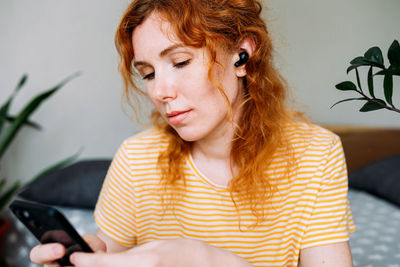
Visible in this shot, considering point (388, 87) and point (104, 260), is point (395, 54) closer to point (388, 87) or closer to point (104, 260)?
point (388, 87)

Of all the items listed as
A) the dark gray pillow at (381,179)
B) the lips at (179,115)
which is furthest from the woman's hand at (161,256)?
the dark gray pillow at (381,179)

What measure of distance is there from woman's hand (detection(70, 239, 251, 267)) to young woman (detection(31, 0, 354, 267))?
0.19 metres

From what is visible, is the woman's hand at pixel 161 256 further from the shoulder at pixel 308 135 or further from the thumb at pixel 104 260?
the shoulder at pixel 308 135

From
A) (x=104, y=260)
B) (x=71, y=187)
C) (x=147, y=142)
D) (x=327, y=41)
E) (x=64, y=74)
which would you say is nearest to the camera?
(x=104, y=260)

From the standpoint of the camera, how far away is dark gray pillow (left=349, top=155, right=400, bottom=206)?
1.74 metres

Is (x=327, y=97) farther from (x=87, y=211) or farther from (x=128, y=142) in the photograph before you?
(x=87, y=211)

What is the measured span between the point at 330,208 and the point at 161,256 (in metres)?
0.54

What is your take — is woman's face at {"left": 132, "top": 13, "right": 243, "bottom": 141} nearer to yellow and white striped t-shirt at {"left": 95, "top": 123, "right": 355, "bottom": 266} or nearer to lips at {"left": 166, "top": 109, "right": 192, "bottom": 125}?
lips at {"left": 166, "top": 109, "right": 192, "bottom": 125}

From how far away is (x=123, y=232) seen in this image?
1.02m

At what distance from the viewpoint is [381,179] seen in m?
1.81

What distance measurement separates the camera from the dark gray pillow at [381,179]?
174 centimetres

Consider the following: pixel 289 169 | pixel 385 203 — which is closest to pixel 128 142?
pixel 289 169

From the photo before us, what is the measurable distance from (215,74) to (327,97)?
0.73m

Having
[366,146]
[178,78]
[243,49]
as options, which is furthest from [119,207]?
[366,146]
